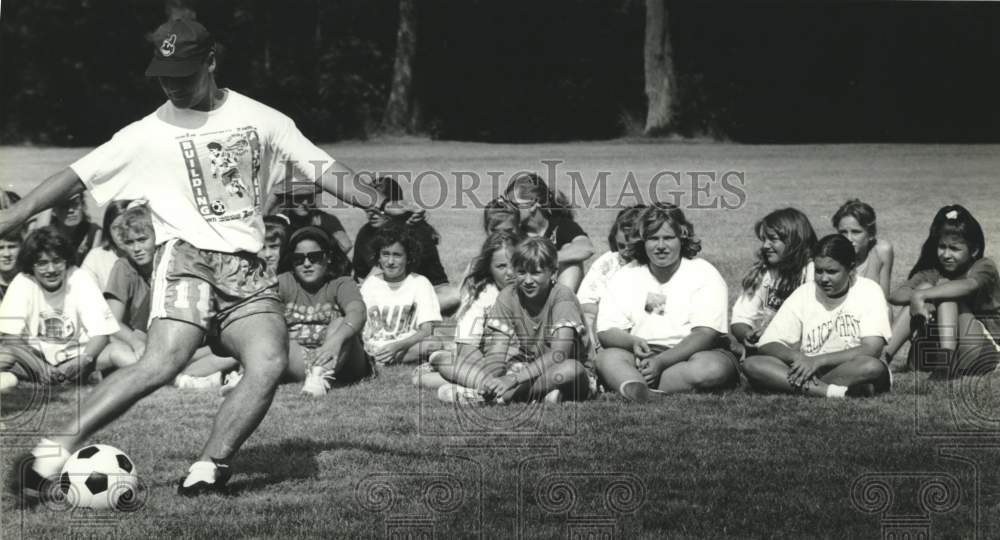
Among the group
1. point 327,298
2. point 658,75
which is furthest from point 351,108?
point 327,298

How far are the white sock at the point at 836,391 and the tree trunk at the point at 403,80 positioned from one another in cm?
570

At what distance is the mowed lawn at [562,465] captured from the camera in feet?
13.9

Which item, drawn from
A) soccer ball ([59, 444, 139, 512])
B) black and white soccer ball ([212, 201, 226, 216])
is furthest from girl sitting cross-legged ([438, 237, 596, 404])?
soccer ball ([59, 444, 139, 512])

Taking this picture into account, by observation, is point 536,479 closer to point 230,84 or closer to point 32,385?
point 32,385

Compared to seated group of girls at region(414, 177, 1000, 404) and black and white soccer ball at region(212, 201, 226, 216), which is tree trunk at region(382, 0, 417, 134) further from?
black and white soccer ball at region(212, 201, 226, 216)

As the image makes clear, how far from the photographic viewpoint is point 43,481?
439 centimetres

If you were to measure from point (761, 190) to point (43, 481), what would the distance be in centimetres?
948

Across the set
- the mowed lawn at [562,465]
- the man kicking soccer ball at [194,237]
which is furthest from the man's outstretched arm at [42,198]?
the mowed lawn at [562,465]

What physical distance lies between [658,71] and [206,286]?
628 centimetres

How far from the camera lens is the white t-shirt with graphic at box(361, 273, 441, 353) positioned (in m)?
7.34

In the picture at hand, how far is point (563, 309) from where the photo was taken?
629 cm

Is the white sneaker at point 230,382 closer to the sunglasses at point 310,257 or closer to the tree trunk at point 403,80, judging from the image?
the sunglasses at point 310,257

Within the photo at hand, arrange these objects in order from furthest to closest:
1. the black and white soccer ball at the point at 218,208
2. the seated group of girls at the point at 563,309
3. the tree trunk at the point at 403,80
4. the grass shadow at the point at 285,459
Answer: the tree trunk at the point at 403,80 < the seated group of girls at the point at 563,309 < the grass shadow at the point at 285,459 < the black and white soccer ball at the point at 218,208

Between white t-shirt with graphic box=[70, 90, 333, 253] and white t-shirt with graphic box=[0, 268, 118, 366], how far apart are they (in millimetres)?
2290
